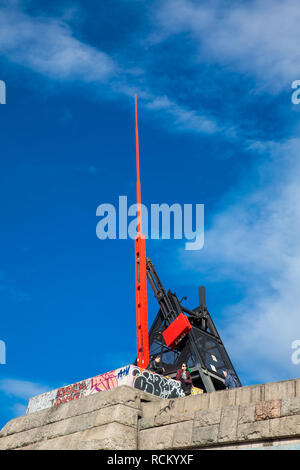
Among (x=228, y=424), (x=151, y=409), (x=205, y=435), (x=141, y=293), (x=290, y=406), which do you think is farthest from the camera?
(x=141, y=293)

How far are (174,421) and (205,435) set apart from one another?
3.42 ft

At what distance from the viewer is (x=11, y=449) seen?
1445 centimetres

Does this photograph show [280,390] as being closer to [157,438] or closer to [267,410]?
[267,410]

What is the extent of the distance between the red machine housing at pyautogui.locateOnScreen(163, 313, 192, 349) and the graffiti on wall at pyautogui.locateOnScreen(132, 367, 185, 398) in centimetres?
2006

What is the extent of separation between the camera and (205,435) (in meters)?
11.4

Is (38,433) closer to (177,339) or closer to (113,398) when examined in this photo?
(113,398)

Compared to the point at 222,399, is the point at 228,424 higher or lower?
lower

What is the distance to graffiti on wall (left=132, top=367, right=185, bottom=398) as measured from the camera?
1384 centimetres

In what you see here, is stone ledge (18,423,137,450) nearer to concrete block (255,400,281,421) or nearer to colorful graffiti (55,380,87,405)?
colorful graffiti (55,380,87,405)

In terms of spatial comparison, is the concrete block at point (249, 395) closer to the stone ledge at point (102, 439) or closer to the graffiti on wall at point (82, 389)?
the stone ledge at point (102, 439)

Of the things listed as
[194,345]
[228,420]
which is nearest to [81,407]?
[228,420]

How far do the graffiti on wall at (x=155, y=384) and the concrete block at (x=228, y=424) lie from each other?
2.93 m
